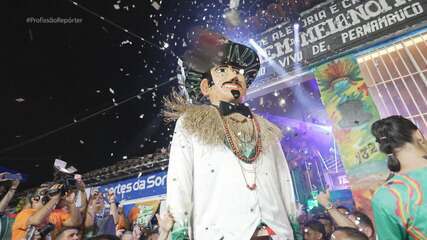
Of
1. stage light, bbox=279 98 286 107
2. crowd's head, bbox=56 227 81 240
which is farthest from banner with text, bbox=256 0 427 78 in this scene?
crowd's head, bbox=56 227 81 240

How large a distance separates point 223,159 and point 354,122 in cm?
283

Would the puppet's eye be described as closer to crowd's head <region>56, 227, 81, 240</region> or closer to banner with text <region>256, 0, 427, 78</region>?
banner with text <region>256, 0, 427, 78</region>

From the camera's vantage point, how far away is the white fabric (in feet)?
6.81

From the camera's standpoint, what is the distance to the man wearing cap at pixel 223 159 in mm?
2098

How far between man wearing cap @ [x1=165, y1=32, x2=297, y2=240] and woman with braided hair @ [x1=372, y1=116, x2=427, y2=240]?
89 cm

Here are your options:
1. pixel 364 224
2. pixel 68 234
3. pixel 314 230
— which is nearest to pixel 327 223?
pixel 314 230

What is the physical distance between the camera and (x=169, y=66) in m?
8.44

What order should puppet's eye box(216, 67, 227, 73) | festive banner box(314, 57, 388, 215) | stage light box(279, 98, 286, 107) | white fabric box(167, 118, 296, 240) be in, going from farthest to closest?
1. stage light box(279, 98, 286, 107)
2. festive banner box(314, 57, 388, 215)
3. puppet's eye box(216, 67, 227, 73)
4. white fabric box(167, 118, 296, 240)

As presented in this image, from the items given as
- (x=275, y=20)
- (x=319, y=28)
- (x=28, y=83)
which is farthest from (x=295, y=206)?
(x=28, y=83)

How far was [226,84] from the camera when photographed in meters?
2.67

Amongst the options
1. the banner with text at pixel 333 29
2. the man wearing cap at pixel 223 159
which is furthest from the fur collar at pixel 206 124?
the banner with text at pixel 333 29

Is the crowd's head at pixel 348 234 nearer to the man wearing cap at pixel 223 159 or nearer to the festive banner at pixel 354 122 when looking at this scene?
the festive banner at pixel 354 122

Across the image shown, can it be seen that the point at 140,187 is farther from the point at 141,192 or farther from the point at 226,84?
the point at 226,84

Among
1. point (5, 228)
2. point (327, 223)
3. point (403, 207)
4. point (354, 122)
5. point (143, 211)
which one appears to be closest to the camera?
point (403, 207)
